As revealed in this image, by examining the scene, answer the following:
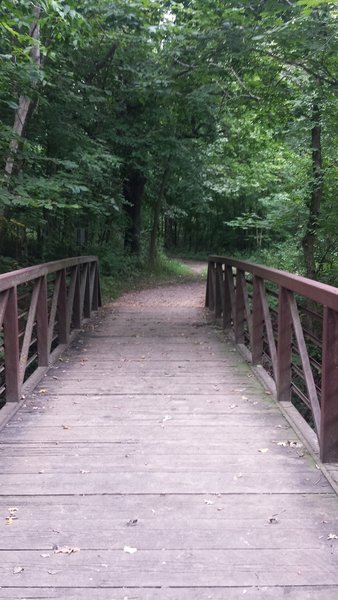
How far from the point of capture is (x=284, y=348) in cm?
454

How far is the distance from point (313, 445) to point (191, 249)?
32011 millimetres

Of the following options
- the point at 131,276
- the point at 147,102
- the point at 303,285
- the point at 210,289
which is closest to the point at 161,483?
the point at 303,285

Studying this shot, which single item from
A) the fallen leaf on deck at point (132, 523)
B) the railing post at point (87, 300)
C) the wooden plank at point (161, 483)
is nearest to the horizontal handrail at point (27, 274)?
the wooden plank at point (161, 483)

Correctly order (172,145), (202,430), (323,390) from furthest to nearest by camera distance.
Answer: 1. (172,145)
2. (202,430)
3. (323,390)

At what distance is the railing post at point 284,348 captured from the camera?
4.48 m

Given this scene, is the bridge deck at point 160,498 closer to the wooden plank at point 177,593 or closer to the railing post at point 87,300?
the wooden plank at point 177,593

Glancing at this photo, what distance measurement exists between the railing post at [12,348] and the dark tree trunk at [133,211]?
13.5m

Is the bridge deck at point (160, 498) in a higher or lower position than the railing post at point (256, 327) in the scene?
lower

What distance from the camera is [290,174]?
529 inches

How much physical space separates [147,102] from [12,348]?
8458mm

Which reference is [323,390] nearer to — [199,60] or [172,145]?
[199,60]

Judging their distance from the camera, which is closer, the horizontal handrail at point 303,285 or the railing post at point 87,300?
the horizontal handrail at point 303,285

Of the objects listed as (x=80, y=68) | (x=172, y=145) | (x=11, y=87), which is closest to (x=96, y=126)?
(x=80, y=68)

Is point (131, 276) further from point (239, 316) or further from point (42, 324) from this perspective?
point (42, 324)
